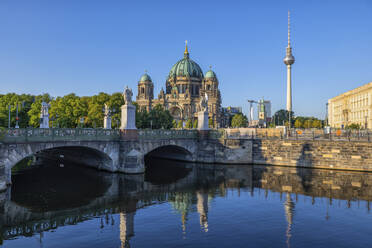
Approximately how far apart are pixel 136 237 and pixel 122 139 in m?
18.8

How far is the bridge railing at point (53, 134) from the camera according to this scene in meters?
24.7

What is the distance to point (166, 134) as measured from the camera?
3875 cm

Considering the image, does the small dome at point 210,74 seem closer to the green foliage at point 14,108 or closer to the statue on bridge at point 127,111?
the green foliage at point 14,108

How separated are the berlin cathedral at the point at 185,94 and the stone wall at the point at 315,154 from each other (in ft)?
334

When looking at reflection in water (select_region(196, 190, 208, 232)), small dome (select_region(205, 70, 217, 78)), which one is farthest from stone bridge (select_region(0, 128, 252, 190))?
small dome (select_region(205, 70, 217, 78))

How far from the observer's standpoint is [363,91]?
95.6 m

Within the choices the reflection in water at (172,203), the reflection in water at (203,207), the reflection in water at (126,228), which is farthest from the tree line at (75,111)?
the reflection in water at (126,228)

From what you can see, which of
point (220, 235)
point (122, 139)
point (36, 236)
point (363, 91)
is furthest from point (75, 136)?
point (363, 91)

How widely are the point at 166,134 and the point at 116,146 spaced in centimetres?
782

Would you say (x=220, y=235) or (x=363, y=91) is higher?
(x=363, y=91)

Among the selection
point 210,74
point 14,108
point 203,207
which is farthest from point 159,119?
point 210,74

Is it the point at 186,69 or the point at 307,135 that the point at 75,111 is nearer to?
the point at 307,135

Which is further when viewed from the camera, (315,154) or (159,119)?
(159,119)

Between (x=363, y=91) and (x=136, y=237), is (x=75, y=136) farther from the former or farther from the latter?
(x=363, y=91)
